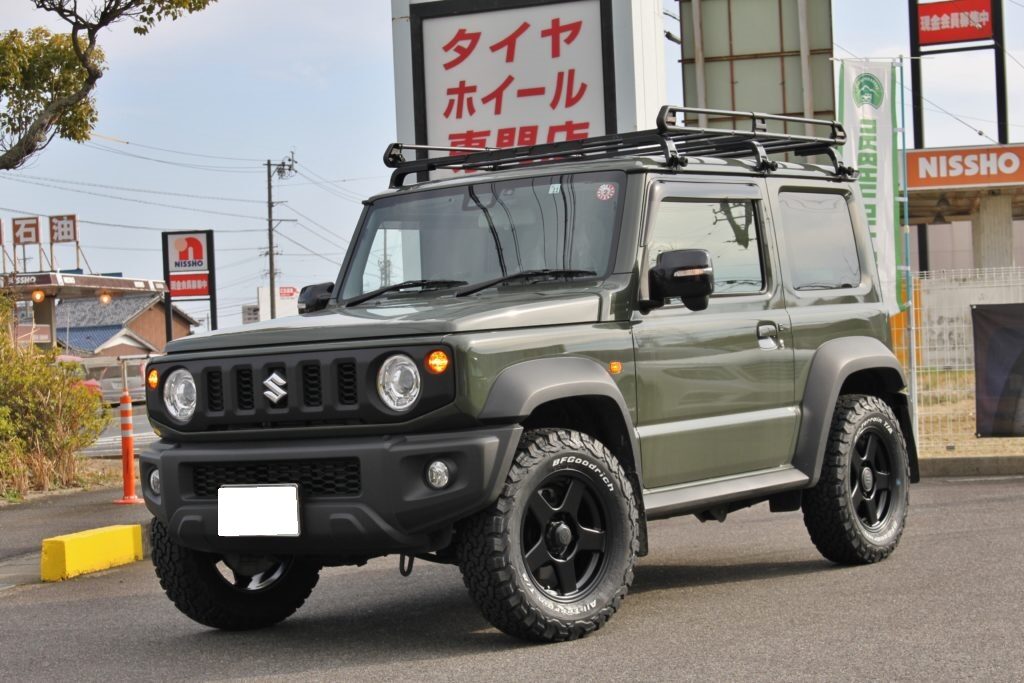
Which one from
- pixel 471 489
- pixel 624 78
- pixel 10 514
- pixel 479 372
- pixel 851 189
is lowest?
pixel 10 514

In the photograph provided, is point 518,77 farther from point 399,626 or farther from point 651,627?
point 651,627

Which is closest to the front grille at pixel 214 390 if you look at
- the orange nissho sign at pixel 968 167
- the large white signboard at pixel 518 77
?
the large white signboard at pixel 518 77

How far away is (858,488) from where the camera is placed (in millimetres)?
7504

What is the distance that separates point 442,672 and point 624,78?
9.14 m

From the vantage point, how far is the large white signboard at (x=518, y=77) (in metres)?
13.6

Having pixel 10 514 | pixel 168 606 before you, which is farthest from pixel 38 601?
pixel 10 514

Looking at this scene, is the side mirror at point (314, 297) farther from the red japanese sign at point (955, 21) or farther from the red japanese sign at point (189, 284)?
the red japanese sign at point (955, 21)

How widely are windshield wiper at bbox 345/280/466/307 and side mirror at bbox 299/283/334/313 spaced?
0.37m

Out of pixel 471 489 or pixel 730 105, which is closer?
pixel 471 489

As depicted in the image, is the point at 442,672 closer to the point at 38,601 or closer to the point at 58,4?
the point at 38,601

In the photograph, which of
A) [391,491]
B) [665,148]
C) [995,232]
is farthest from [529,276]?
[995,232]

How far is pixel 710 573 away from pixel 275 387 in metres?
2.92

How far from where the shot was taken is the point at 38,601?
7691 millimetres

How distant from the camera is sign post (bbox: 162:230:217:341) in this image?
21391 millimetres
